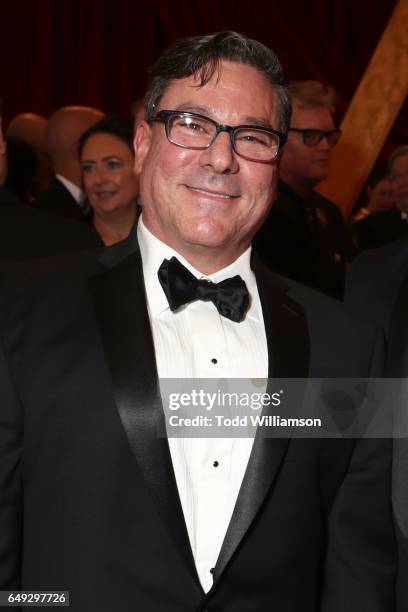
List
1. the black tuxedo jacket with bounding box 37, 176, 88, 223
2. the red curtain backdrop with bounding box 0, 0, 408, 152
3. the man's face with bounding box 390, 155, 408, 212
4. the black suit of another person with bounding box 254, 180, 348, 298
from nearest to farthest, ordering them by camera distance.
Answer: the black suit of another person with bounding box 254, 180, 348, 298 < the black tuxedo jacket with bounding box 37, 176, 88, 223 < the man's face with bounding box 390, 155, 408, 212 < the red curtain backdrop with bounding box 0, 0, 408, 152

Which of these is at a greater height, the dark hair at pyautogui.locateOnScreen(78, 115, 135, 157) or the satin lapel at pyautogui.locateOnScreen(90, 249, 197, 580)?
the satin lapel at pyautogui.locateOnScreen(90, 249, 197, 580)

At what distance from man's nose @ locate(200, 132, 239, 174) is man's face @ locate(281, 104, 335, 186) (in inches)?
71.0

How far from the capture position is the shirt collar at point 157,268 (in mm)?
1855

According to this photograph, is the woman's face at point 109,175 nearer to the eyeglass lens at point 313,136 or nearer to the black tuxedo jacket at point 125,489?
the eyeglass lens at point 313,136

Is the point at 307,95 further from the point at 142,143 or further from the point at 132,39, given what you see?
the point at 132,39

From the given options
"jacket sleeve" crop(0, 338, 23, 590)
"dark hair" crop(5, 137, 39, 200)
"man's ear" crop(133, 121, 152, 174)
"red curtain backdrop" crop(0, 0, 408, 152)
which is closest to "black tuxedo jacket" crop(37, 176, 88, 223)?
"dark hair" crop(5, 137, 39, 200)

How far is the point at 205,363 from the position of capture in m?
1.79

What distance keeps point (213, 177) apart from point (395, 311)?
0.58 m

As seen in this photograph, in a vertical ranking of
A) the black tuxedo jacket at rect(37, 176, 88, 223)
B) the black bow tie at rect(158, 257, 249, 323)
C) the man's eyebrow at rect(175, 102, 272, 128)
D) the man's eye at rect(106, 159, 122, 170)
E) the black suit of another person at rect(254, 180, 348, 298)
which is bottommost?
the black tuxedo jacket at rect(37, 176, 88, 223)

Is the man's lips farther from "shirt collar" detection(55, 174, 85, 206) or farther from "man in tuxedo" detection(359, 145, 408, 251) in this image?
"man in tuxedo" detection(359, 145, 408, 251)

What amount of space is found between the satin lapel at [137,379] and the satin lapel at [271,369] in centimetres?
10

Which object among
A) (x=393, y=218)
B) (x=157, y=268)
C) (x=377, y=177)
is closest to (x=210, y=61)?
(x=157, y=268)

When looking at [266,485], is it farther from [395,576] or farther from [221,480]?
[395,576]

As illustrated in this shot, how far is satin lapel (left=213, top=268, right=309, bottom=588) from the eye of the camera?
67.3 inches
